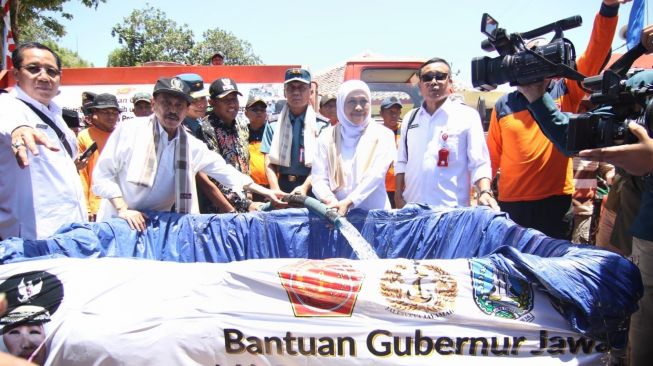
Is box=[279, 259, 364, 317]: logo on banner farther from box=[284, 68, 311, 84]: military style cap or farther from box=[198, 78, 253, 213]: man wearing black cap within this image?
box=[284, 68, 311, 84]: military style cap

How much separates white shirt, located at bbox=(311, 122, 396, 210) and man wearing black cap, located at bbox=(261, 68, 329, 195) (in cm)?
38

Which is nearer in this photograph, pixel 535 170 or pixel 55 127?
pixel 55 127

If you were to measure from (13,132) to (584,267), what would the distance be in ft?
8.21

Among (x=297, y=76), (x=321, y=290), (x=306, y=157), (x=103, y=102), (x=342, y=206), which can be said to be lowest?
(x=321, y=290)

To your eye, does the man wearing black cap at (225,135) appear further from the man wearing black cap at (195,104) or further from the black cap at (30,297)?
the black cap at (30,297)

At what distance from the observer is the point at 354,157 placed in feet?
10.2

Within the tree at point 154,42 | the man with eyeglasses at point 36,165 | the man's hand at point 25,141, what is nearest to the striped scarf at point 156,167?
the man with eyeglasses at point 36,165

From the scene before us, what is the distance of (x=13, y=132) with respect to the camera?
2240 mm

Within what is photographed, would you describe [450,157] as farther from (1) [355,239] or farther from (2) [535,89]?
(2) [535,89]

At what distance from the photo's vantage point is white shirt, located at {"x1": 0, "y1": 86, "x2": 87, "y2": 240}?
2498 mm

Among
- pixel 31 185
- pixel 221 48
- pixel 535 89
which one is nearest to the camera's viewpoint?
pixel 535 89

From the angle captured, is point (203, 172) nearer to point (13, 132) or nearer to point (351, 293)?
point (13, 132)

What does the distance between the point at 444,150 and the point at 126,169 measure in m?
1.93

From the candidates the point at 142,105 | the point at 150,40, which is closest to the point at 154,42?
the point at 150,40
